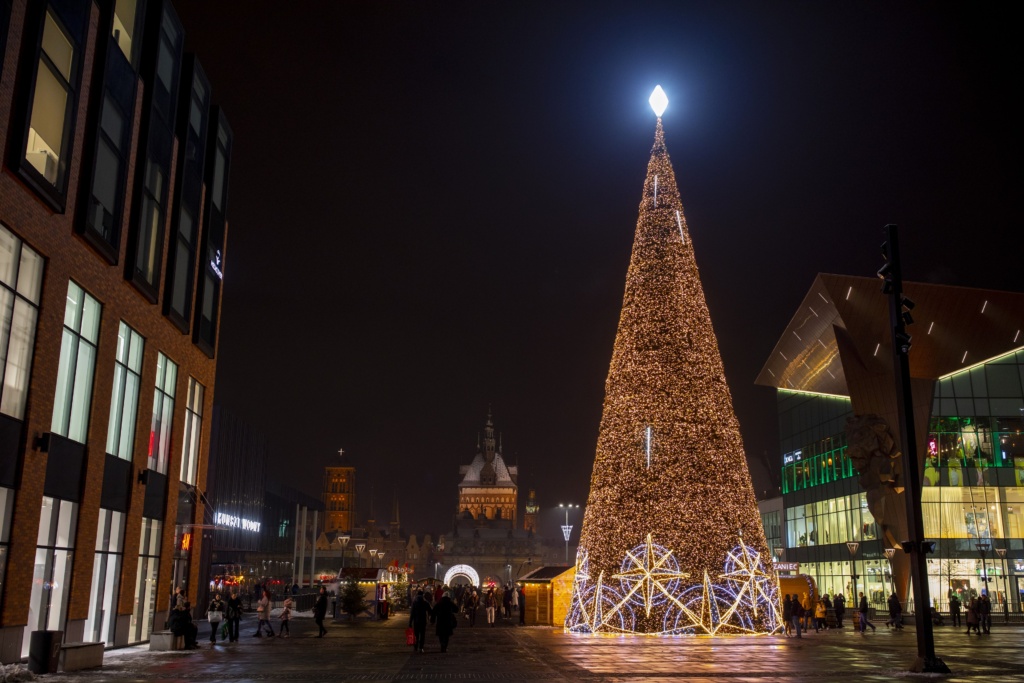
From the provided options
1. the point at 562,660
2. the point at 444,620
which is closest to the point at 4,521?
the point at 444,620

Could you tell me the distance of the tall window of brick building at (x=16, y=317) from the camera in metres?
16.8

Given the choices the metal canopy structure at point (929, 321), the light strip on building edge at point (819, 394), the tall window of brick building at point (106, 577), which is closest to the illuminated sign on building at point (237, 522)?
the light strip on building edge at point (819, 394)

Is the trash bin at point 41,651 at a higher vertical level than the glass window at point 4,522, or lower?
lower

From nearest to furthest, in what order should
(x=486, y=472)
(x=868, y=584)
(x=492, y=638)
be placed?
1. (x=492, y=638)
2. (x=868, y=584)
3. (x=486, y=472)

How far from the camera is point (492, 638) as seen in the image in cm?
2869

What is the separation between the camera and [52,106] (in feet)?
60.5

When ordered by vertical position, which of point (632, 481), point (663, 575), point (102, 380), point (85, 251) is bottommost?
point (663, 575)

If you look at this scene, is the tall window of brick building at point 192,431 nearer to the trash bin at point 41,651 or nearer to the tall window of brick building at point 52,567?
the tall window of brick building at point 52,567

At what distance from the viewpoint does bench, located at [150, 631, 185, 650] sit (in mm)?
23000

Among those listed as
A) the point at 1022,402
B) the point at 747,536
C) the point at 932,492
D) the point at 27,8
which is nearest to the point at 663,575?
the point at 747,536

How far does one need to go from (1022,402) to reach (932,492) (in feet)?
23.9

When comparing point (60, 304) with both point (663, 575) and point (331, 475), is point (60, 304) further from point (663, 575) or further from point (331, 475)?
point (331, 475)

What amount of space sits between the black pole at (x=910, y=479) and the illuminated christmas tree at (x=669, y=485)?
7225mm

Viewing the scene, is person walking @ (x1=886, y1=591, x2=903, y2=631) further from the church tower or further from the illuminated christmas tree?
the church tower
